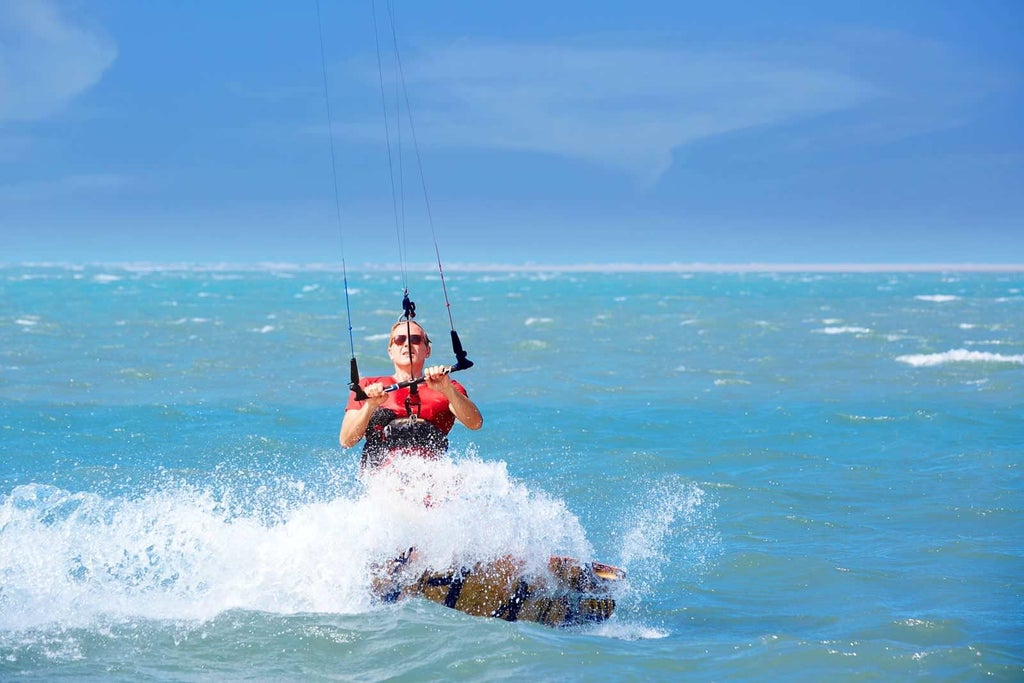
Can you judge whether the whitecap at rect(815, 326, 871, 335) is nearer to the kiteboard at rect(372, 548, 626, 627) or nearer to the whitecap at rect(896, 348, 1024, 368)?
the whitecap at rect(896, 348, 1024, 368)

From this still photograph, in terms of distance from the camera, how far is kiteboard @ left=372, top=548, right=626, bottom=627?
285 inches

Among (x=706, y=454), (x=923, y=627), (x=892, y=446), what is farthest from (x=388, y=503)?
(x=892, y=446)

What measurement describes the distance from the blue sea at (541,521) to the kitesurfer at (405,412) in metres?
0.24

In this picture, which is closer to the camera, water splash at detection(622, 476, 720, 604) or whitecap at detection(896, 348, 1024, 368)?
water splash at detection(622, 476, 720, 604)

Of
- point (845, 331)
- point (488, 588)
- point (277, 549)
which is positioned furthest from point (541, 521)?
point (845, 331)

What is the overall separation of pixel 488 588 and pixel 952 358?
20477 millimetres

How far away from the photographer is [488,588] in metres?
7.26

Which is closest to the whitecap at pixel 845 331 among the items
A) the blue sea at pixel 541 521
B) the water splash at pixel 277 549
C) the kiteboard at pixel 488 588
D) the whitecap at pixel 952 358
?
the whitecap at pixel 952 358

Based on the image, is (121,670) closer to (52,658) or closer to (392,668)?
(52,658)

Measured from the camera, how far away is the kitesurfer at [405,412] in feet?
23.2

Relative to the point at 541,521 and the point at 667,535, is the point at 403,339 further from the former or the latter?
the point at 667,535

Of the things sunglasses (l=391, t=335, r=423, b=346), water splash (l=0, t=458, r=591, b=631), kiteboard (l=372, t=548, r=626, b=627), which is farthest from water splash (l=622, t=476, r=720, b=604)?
sunglasses (l=391, t=335, r=423, b=346)

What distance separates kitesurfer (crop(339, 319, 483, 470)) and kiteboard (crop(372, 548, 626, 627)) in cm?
70

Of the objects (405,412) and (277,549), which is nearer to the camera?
(405,412)
